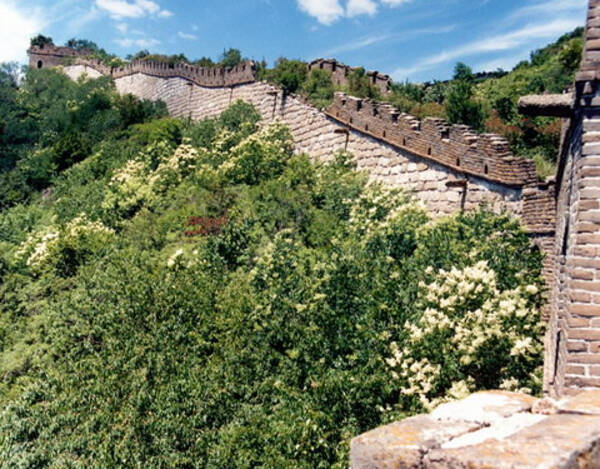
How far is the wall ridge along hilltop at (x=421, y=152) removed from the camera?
943 cm

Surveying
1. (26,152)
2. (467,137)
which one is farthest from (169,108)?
(467,137)

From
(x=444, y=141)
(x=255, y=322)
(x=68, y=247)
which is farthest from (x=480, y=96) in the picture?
(x=255, y=322)

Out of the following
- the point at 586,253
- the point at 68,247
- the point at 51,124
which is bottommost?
the point at 68,247

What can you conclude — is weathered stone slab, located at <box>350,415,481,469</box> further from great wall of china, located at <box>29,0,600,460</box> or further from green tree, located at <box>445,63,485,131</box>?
green tree, located at <box>445,63,485,131</box>

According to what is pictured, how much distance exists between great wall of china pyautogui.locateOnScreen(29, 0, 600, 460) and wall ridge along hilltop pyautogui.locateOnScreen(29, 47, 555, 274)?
0.02m

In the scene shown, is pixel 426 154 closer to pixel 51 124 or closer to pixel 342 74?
pixel 342 74

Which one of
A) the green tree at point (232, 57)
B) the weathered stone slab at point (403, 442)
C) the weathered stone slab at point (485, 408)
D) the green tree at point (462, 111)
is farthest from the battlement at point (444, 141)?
the green tree at point (232, 57)

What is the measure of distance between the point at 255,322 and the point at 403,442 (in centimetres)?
599

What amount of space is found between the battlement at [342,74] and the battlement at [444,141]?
9047mm

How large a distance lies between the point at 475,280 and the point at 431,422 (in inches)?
165

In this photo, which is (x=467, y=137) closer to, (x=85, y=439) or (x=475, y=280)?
(x=475, y=280)

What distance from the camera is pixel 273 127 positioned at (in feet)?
56.6

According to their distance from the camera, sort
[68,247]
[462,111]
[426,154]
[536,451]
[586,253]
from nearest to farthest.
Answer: [536,451] → [586,253] → [426,154] → [68,247] → [462,111]

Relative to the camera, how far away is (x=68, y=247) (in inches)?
525
